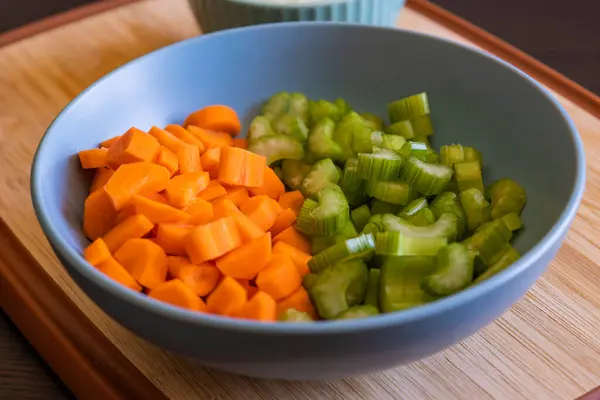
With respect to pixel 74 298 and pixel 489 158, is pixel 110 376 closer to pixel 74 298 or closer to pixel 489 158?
pixel 74 298

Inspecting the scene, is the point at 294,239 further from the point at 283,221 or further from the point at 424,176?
the point at 424,176

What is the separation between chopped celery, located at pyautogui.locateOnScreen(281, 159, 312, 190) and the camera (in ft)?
3.59

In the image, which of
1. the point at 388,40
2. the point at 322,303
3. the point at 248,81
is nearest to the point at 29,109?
the point at 248,81

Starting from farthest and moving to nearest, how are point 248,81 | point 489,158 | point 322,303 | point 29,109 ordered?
point 29,109 → point 248,81 → point 489,158 → point 322,303

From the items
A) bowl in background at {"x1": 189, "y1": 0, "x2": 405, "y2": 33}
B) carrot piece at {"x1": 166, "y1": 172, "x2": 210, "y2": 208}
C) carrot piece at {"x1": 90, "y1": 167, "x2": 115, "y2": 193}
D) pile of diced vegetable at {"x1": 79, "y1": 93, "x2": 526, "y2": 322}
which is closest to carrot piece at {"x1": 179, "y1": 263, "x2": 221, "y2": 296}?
pile of diced vegetable at {"x1": 79, "y1": 93, "x2": 526, "y2": 322}

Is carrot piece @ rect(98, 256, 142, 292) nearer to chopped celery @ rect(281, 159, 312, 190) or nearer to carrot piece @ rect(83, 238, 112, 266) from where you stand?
carrot piece @ rect(83, 238, 112, 266)

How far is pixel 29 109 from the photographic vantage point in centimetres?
135

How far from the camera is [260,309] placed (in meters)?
0.79

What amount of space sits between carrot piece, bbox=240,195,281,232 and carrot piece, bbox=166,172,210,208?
0.07 meters

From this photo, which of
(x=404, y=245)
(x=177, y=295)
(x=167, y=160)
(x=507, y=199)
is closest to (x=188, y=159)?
(x=167, y=160)

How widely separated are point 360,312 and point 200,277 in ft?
0.71

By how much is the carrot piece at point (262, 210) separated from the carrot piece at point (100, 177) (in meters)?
0.20

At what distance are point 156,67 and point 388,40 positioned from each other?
41cm

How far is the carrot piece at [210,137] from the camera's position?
43.0 inches
